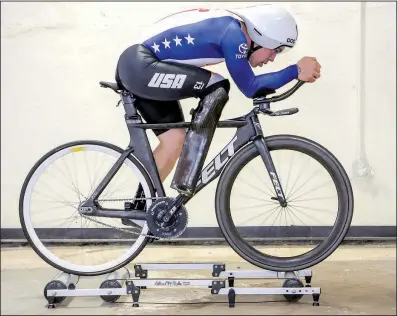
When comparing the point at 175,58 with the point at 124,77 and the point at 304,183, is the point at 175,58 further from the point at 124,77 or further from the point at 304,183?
the point at 304,183

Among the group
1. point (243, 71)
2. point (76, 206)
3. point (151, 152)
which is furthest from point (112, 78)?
point (243, 71)

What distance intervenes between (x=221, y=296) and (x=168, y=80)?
3.31ft

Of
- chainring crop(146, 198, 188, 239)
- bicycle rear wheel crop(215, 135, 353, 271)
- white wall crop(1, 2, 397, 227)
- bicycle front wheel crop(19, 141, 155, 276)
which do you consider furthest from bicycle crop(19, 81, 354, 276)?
white wall crop(1, 2, 397, 227)

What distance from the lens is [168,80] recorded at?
8.21 feet

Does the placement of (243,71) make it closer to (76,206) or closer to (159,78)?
(159,78)

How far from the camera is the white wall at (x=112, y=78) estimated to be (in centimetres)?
358

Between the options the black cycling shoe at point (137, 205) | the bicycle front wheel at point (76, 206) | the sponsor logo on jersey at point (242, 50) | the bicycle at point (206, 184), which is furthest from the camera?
the bicycle front wheel at point (76, 206)

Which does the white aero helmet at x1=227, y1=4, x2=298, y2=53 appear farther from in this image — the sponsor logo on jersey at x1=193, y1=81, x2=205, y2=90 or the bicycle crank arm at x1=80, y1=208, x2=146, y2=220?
the bicycle crank arm at x1=80, y1=208, x2=146, y2=220

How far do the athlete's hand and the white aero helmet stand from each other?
0.12 m

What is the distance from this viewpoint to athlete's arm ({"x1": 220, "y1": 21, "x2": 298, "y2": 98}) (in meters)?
2.44

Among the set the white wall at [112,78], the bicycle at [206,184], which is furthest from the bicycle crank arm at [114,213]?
the white wall at [112,78]

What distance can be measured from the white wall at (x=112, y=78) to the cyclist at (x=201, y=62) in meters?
1.03

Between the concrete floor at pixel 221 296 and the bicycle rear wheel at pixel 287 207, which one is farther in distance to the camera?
the bicycle rear wheel at pixel 287 207

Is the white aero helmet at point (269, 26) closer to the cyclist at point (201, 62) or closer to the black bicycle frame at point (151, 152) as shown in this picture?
the cyclist at point (201, 62)
